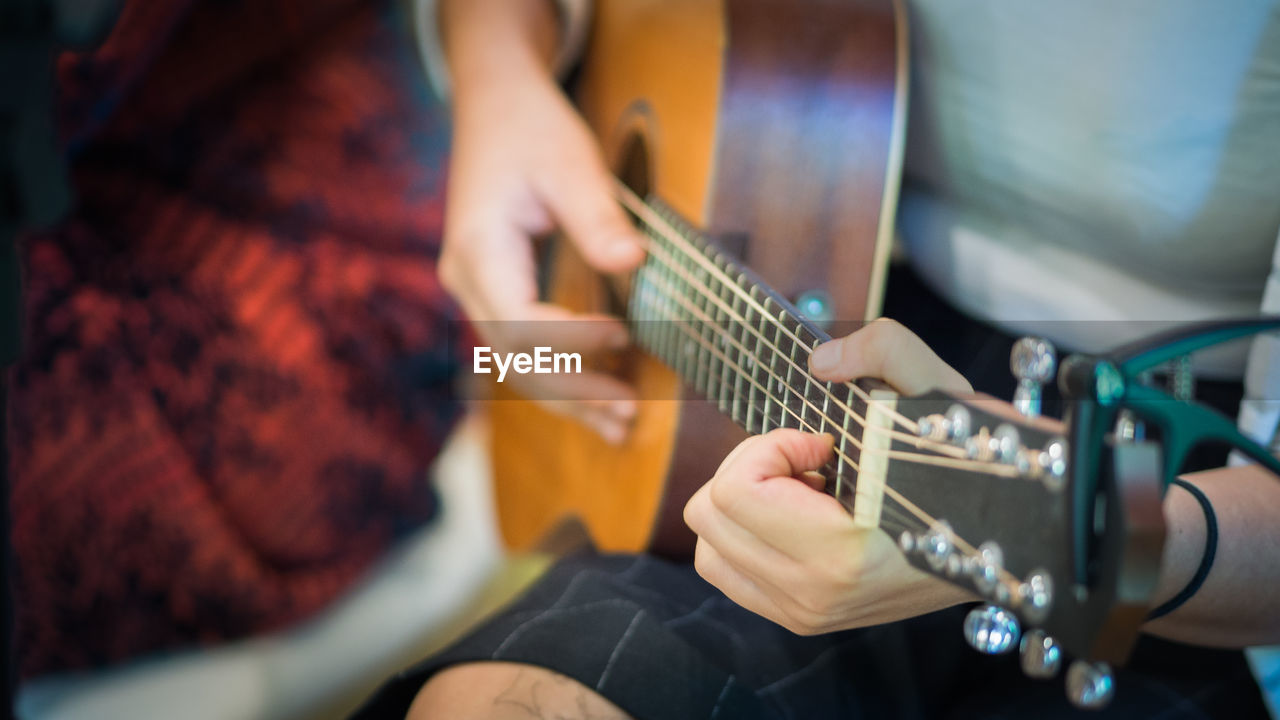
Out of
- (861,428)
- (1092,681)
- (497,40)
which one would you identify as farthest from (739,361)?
(497,40)

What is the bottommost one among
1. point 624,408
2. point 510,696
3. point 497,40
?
point 510,696

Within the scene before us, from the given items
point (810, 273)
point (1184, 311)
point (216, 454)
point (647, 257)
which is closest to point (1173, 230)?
point (1184, 311)

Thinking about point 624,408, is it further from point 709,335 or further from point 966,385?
point 966,385

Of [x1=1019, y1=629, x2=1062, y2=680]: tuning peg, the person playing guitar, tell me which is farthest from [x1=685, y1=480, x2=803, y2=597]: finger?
[x1=1019, y1=629, x2=1062, y2=680]: tuning peg

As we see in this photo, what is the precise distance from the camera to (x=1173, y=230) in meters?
0.46

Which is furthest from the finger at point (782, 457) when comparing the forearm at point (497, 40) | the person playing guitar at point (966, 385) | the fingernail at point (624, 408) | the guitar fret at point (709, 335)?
the forearm at point (497, 40)

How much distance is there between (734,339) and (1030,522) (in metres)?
0.20

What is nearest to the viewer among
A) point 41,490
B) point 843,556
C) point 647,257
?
point 843,556

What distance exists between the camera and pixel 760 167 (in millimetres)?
543

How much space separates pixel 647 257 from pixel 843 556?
0.29 m

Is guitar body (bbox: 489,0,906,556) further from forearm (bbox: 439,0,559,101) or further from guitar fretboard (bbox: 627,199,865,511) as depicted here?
forearm (bbox: 439,0,559,101)

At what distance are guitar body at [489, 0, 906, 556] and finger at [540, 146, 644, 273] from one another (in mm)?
34

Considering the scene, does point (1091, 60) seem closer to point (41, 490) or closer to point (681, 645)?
point (681, 645)

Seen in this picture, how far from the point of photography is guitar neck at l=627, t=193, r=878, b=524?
35 cm
